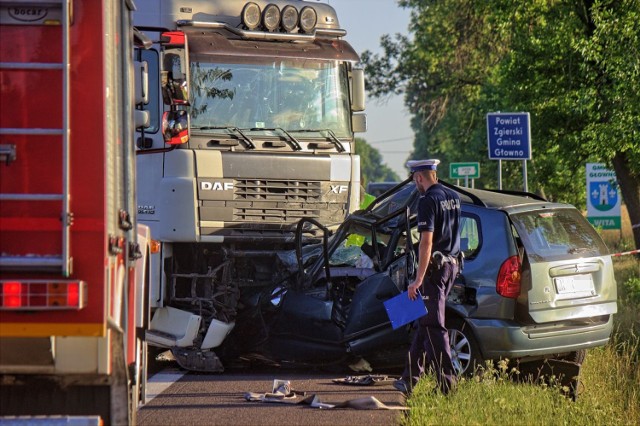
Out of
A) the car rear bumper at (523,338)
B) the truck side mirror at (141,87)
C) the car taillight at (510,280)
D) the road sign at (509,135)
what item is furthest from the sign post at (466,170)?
the truck side mirror at (141,87)

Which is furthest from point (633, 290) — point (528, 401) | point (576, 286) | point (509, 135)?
point (528, 401)

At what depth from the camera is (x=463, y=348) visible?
1054cm

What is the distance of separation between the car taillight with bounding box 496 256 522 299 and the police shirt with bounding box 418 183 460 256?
79 centimetres

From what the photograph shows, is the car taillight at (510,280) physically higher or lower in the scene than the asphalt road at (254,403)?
higher

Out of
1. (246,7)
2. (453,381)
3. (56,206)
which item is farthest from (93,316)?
(246,7)

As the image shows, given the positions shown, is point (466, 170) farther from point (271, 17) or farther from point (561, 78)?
point (271, 17)

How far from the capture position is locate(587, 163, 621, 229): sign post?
25125 mm

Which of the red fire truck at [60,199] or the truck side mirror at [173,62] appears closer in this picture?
the red fire truck at [60,199]

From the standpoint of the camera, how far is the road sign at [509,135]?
17984mm

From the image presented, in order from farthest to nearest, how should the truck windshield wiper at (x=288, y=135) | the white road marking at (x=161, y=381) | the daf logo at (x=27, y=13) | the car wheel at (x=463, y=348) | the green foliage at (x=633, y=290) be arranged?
the green foliage at (x=633, y=290) < the truck windshield wiper at (x=288, y=135) < the car wheel at (x=463, y=348) < the white road marking at (x=161, y=381) < the daf logo at (x=27, y=13)

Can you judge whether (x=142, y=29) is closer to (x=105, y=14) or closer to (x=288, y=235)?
(x=288, y=235)

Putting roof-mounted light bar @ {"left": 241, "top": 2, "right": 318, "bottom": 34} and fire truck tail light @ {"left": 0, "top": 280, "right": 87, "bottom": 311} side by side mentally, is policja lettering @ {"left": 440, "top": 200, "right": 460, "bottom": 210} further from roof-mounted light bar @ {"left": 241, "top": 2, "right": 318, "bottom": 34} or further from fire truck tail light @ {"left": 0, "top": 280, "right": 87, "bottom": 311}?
fire truck tail light @ {"left": 0, "top": 280, "right": 87, "bottom": 311}

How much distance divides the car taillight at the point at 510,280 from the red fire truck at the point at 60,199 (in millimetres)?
4627

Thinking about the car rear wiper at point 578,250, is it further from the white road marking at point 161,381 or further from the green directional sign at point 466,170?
the green directional sign at point 466,170
